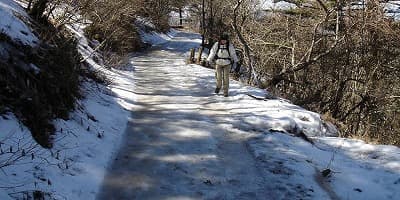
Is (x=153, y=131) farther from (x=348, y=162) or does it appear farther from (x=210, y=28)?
(x=210, y=28)

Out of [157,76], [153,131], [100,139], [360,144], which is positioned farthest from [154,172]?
[157,76]

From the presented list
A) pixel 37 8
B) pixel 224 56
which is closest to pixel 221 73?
pixel 224 56

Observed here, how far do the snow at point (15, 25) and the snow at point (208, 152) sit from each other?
0.07 m

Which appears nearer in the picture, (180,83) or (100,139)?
(100,139)

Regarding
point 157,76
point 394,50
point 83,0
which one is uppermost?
point 83,0

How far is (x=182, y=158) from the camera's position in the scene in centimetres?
686

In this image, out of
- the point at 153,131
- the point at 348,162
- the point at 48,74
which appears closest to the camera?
the point at 348,162

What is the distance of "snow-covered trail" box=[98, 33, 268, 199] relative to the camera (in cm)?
570

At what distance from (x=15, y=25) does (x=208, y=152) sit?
4.18 m

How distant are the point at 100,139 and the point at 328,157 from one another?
3.75m

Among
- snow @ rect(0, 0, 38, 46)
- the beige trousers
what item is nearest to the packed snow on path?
the beige trousers

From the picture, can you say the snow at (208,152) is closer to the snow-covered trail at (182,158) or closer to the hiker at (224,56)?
the snow-covered trail at (182,158)

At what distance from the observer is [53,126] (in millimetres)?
6535

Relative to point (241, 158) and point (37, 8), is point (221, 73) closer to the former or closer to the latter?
point (37, 8)
